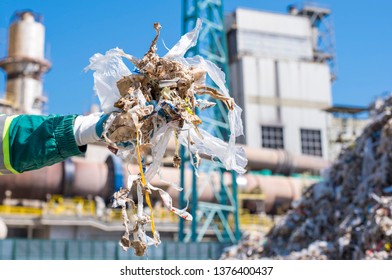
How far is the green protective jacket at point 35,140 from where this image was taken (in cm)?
283

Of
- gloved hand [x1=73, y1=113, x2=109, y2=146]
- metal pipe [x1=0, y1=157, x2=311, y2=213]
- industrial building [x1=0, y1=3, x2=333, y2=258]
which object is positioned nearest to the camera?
gloved hand [x1=73, y1=113, x2=109, y2=146]

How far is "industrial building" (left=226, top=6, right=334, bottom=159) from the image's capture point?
32.8 metres

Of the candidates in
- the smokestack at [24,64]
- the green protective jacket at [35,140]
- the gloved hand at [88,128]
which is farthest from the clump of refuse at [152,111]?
the smokestack at [24,64]

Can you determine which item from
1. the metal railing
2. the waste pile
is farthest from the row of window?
the waste pile

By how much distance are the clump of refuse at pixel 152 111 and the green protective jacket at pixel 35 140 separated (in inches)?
8.8

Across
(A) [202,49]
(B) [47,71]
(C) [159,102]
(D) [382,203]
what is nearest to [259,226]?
(A) [202,49]

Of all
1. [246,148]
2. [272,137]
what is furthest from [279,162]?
A: [272,137]

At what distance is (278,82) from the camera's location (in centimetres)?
3384

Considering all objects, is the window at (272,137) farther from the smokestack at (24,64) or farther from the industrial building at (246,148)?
the smokestack at (24,64)

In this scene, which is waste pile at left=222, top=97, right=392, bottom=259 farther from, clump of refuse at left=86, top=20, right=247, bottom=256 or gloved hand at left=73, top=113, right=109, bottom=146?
gloved hand at left=73, top=113, right=109, bottom=146

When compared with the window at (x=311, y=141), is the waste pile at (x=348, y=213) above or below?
below

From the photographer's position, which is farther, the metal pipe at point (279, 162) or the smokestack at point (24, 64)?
the smokestack at point (24, 64)

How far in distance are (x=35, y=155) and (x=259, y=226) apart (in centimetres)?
2133

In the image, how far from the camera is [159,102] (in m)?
2.71
